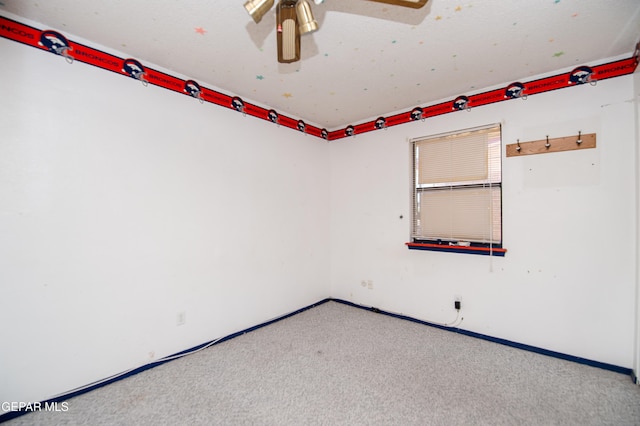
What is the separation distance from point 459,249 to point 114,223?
3.27 metres

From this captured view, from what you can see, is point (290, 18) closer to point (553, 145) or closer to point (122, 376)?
point (553, 145)

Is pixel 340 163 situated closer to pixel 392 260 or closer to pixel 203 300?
pixel 392 260

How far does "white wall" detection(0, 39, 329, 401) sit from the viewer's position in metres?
1.77

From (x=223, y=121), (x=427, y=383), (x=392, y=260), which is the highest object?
(x=223, y=121)

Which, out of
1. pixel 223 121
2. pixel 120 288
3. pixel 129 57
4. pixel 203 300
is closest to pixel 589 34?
pixel 223 121

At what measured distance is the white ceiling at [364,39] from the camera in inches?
67.1

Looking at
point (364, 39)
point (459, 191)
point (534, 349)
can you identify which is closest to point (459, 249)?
point (459, 191)

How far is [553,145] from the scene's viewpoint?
8.05 feet

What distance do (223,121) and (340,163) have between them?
1.83 m

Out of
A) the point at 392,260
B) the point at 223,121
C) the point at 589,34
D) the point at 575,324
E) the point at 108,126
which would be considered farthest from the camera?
the point at 392,260

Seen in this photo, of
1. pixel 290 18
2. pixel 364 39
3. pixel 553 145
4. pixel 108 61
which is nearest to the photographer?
pixel 290 18

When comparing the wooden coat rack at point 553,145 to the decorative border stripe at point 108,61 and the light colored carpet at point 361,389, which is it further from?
the decorative border stripe at point 108,61

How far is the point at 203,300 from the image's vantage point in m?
2.64

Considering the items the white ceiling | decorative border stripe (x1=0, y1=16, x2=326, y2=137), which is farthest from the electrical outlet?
the white ceiling
